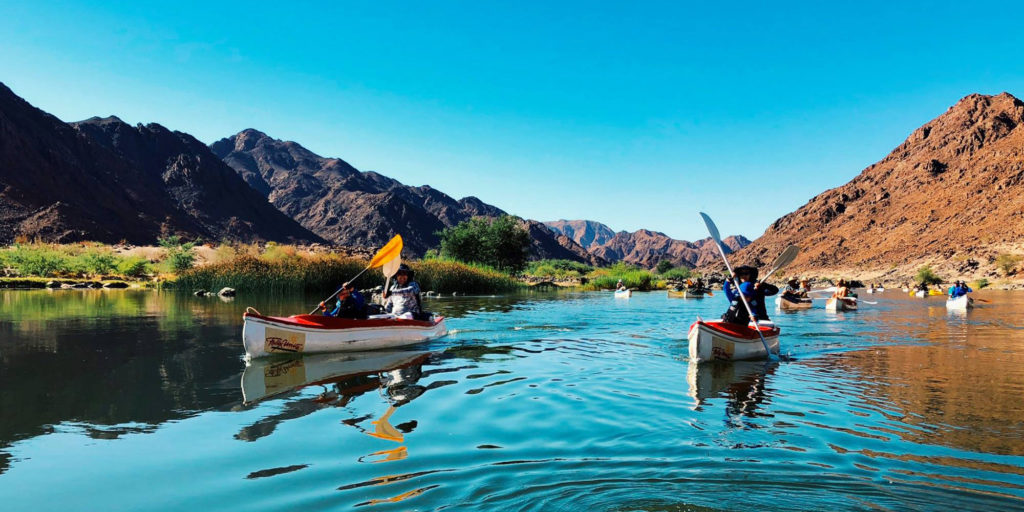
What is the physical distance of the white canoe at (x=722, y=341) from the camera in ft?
36.4

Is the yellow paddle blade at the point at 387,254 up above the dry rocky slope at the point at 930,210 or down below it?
below

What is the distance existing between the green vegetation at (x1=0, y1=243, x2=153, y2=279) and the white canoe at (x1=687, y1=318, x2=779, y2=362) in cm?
4286

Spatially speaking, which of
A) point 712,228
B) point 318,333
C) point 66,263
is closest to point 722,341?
point 712,228

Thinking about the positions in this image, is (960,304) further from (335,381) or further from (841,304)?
(335,381)

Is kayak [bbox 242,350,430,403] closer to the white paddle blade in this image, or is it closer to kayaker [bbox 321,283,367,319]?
kayaker [bbox 321,283,367,319]

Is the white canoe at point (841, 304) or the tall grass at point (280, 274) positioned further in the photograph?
the tall grass at point (280, 274)

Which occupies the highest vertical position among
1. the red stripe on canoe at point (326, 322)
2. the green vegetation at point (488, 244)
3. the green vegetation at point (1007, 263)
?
the green vegetation at point (488, 244)

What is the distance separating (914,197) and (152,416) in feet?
421

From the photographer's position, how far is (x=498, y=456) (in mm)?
5520

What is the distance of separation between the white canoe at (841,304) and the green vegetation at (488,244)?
34776 mm

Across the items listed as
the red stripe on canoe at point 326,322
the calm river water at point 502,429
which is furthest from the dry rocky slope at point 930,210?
the red stripe on canoe at point 326,322

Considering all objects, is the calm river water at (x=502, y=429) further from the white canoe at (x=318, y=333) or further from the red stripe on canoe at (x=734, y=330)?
the red stripe on canoe at (x=734, y=330)

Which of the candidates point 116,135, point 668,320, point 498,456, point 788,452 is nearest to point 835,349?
point 668,320

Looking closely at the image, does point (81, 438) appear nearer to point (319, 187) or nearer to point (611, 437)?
point (611, 437)
